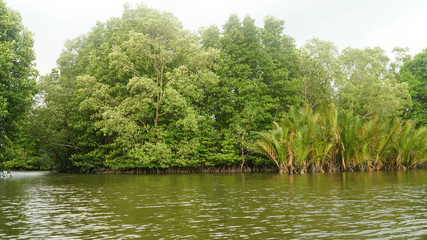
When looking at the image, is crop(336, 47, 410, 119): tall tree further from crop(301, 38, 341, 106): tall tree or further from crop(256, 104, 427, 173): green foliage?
crop(256, 104, 427, 173): green foliage

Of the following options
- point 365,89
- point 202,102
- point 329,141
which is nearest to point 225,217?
point 329,141

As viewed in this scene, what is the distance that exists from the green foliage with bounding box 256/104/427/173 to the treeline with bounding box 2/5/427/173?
0.14 meters

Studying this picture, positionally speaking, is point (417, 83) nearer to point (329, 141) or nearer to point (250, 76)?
point (250, 76)

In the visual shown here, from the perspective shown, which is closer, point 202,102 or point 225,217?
point 225,217

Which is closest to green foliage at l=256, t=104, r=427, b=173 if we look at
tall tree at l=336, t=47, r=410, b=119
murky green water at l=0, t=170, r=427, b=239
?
tall tree at l=336, t=47, r=410, b=119

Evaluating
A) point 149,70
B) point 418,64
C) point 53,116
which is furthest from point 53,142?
point 418,64

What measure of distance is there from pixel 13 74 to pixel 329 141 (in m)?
30.6

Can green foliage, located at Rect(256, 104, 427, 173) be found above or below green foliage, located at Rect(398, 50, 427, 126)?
below

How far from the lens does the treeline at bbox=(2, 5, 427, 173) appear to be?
38.4 metres

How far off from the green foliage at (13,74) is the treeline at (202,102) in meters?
1.44

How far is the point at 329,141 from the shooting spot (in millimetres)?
36938

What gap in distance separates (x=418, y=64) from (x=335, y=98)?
24.1 meters

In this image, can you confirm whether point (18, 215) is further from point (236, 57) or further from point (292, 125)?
point (236, 57)

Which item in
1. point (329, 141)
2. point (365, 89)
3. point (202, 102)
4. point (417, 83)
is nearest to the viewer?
point (329, 141)
